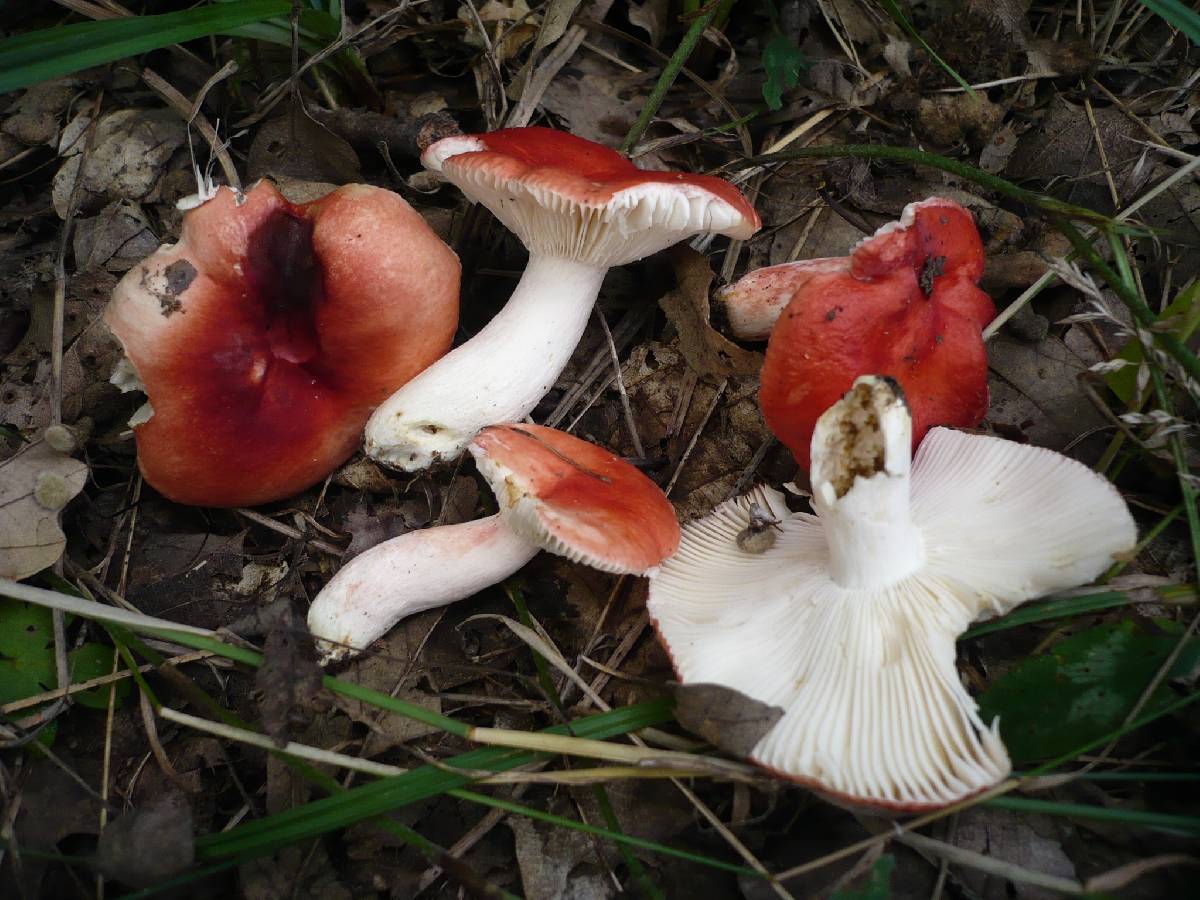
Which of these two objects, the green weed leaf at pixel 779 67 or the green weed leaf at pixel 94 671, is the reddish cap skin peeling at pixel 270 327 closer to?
the green weed leaf at pixel 94 671

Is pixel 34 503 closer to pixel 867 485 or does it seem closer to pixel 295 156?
pixel 295 156

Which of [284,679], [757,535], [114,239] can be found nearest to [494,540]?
[284,679]

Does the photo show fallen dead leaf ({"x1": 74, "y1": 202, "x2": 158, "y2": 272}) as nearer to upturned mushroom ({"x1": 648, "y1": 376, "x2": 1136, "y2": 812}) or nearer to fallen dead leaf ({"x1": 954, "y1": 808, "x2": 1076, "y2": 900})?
upturned mushroom ({"x1": 648, "y1": 376, "x2": 1136, "y2": 812})

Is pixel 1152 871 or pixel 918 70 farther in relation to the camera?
pixel 918 70

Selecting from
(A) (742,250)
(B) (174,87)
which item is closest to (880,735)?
(A) (742,250)

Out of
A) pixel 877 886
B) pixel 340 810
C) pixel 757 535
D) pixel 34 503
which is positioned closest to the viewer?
pixel 877 886

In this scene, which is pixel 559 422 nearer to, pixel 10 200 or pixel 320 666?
pixel 320 666
